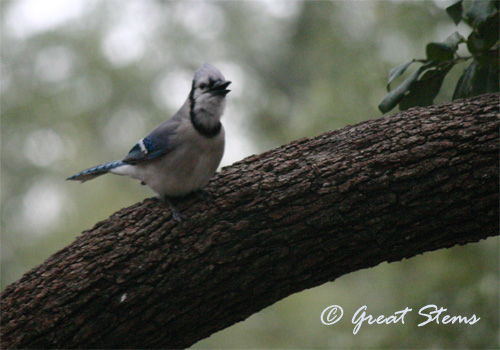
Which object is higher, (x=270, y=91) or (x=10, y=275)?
(x=270, y=91)

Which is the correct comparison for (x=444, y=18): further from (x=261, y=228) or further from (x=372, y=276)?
(x=261, y=228)

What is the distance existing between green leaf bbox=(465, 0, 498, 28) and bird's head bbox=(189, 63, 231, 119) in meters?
1.62

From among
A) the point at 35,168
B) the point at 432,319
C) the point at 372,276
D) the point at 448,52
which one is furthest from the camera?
the point at 35,168

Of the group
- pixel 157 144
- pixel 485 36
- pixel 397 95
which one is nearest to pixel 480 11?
pixel 485 36

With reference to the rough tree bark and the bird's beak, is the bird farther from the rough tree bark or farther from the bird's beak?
the rough tree bark

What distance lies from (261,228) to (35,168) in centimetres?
811

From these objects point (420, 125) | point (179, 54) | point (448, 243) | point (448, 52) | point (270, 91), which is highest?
point (179, 54)

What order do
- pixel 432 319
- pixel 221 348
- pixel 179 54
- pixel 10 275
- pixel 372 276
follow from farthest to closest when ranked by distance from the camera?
pixel 179 54 → pixel 10 275 → pixel 221 348 → pixel 372 276 → pixel 432 319

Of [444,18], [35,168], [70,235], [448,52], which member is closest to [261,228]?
[448,52]

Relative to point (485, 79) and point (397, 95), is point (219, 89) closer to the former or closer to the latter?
point (397, 95)

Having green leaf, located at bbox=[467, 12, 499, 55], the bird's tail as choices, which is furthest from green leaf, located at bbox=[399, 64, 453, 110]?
the bird's tail

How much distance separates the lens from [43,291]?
3051 mm

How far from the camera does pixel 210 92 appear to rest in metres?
3.72

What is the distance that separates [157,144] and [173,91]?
748 centimetres
